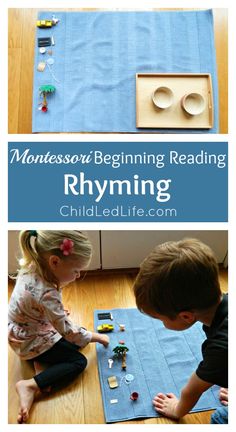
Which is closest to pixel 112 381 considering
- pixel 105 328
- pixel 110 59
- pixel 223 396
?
pixel 105 328

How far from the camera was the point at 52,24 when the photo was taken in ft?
4.53

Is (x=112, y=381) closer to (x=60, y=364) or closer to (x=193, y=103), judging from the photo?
(x=60, y=364)

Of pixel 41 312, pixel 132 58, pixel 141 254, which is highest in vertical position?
pixel 132 58

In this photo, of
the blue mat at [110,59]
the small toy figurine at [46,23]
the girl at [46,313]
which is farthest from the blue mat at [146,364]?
the small toy figurine at [46,23]

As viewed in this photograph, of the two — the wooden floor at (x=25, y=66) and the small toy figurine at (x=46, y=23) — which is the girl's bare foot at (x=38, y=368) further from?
the small toy figurine at (x=46, y=23)

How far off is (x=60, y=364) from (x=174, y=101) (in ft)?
2.93

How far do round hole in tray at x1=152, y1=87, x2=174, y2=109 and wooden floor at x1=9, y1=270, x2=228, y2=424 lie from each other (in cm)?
66

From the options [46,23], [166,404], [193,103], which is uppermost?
[46,23]

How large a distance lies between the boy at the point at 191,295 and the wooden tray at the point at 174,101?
556mm

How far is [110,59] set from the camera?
136 cm

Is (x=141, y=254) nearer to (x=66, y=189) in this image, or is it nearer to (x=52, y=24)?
(x=66, y=189)

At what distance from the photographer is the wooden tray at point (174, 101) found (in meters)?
1.27
